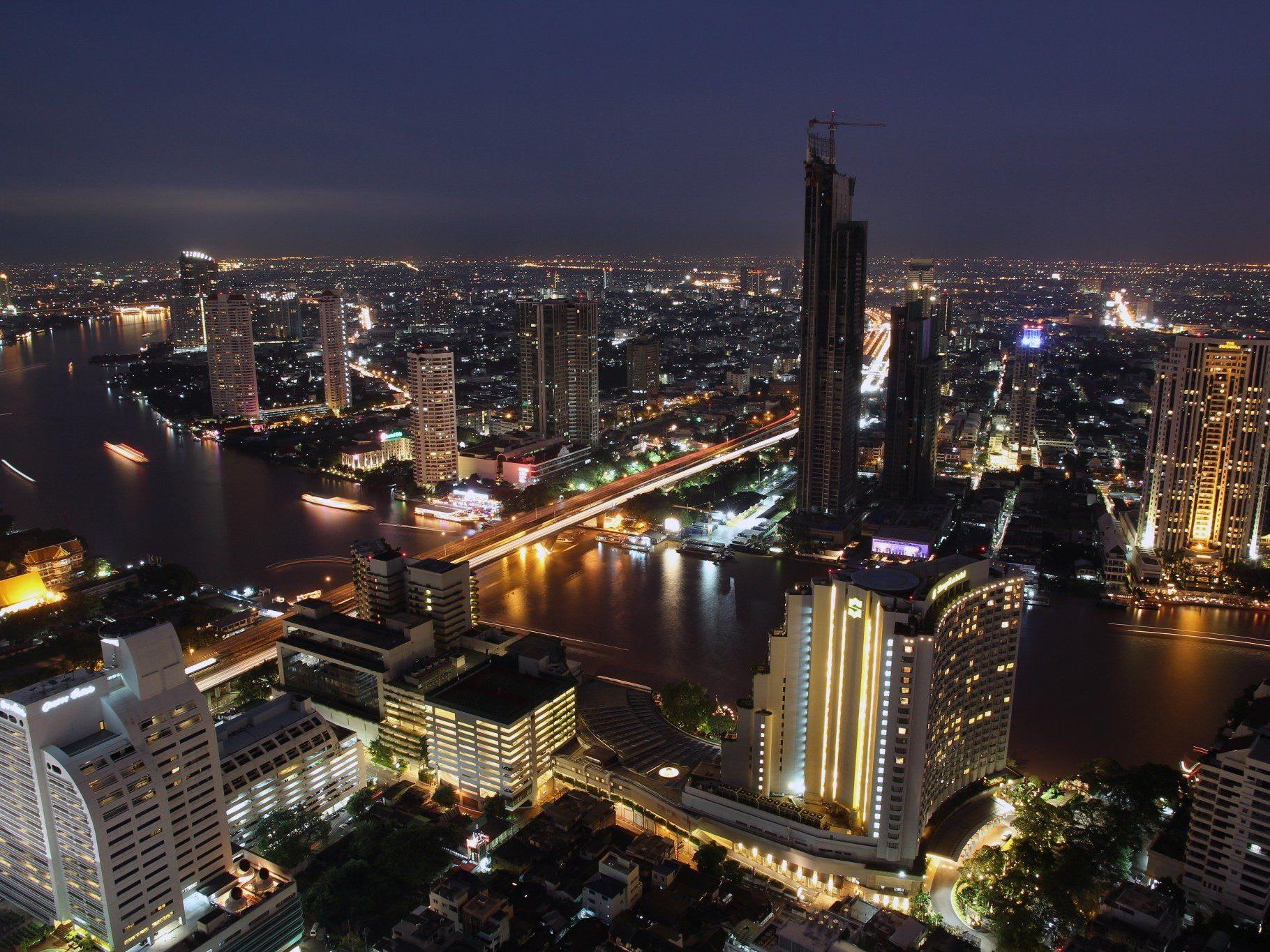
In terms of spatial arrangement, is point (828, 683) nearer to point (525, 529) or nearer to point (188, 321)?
point (525, 529)

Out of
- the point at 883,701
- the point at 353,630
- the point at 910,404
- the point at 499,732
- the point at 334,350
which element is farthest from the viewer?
the point at 334,350

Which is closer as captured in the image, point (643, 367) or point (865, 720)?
point (865, 720)

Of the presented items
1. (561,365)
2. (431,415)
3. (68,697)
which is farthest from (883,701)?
(561,365)

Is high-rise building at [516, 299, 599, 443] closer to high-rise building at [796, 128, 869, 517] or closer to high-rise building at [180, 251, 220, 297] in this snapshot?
high-rise building at [796, 128, 869, 517]

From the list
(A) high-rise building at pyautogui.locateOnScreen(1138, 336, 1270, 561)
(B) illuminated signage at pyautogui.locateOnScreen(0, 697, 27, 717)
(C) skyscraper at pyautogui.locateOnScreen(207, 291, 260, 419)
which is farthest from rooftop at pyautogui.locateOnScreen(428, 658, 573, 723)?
(C) skyscraper at pyautogui.locateOnScreen(207, 291, 260, 419)

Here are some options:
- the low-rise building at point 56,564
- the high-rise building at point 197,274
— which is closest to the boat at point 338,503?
the low-rise building at point 56,564

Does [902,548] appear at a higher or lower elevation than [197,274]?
lower
